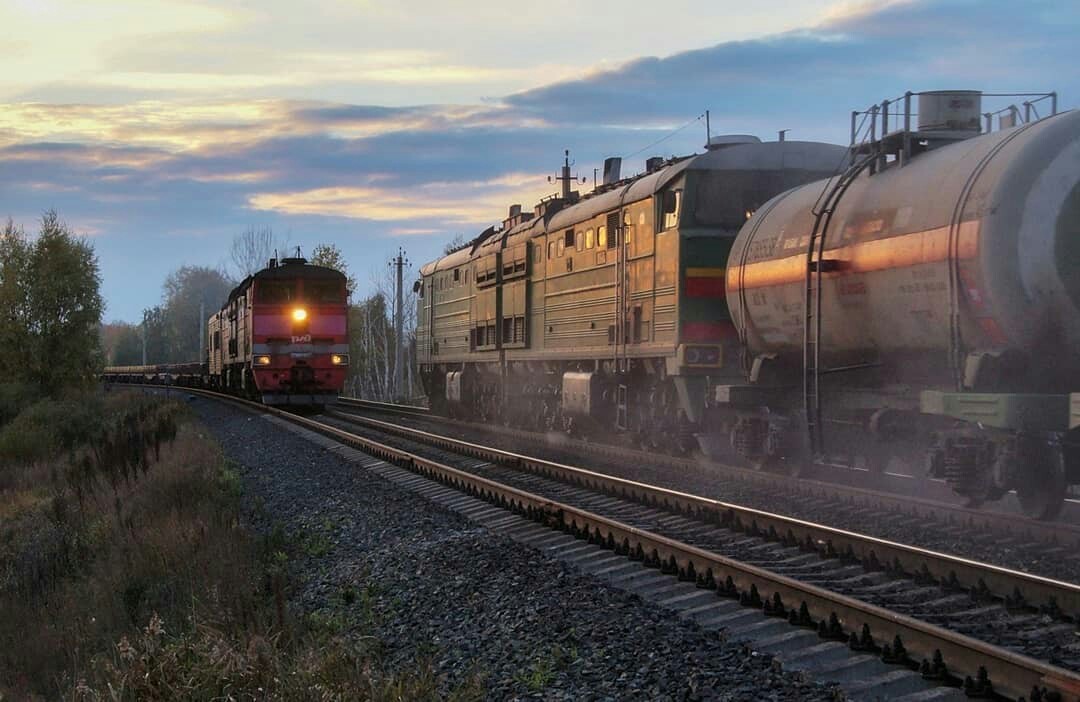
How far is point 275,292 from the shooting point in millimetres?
32844

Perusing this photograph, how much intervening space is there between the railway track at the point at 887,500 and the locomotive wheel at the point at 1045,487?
0.16 m

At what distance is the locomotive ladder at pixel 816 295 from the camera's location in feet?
41.7

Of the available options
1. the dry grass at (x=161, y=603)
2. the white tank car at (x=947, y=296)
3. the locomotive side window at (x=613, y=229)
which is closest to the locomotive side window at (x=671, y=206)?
the locomotive side window at (x=613, y=229)

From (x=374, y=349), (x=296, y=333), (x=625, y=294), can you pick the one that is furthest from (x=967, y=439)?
(x=374, y=349)

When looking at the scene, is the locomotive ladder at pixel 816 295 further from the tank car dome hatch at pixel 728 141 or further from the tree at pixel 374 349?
the tree at pixel 374 349

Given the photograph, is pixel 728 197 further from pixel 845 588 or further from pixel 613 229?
pixel 845 588

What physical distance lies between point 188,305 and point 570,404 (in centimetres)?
13036

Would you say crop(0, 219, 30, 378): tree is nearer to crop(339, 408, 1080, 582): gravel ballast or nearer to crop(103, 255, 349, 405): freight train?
crop(103, 255, 349, 405): freight train

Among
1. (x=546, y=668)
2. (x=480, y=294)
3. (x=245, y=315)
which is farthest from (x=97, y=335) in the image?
(x=546, y=668)

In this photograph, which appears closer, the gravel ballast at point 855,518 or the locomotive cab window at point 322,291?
the gravel ballast at point 855,518

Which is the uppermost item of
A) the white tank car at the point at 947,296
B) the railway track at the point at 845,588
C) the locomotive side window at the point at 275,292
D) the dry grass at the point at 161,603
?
the locomotive side window at the point at 275,292

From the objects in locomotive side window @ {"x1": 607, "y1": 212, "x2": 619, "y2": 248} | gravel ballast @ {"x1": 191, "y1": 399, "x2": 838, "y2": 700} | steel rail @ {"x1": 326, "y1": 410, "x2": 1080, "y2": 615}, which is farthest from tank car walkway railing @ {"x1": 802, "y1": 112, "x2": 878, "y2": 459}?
locomotive side window @ {"x1": 607, "y1": 212, "x2": 619, "y2": 248}

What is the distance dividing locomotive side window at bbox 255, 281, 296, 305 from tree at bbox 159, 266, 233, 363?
305 ft

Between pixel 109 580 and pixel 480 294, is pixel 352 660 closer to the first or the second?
pixel 109 580
